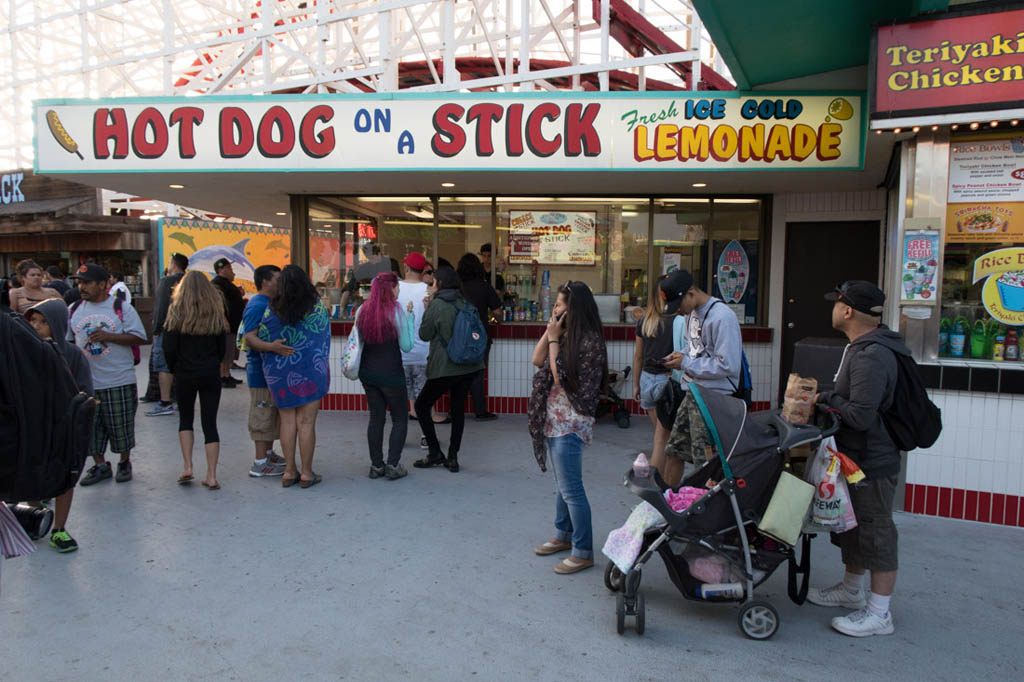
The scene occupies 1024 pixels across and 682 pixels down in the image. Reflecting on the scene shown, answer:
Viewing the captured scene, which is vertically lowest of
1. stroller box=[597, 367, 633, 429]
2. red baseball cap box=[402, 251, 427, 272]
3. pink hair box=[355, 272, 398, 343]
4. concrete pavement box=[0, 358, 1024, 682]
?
concrete pavement box=[0, 358, 1024, 682]

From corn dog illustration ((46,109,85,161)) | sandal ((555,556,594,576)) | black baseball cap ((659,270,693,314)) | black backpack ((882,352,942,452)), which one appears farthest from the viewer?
corn dog illustration ((46,109,85,161))

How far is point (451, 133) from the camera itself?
686 centimetres

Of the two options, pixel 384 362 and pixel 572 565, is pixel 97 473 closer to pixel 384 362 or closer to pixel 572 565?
pixel 384 362

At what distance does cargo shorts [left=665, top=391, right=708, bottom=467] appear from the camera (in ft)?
13.3

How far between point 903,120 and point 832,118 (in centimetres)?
162

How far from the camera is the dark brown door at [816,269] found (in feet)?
26.9

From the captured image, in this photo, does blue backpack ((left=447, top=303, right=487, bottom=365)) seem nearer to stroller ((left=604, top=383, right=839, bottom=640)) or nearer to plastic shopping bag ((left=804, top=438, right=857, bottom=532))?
stroller ((left=604, top=383, right=839, bottom=640))

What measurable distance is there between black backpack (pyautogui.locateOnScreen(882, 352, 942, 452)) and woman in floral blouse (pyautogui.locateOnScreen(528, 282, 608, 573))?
1.50 meters

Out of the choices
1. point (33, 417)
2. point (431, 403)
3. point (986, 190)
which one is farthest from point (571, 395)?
point (986, 190)

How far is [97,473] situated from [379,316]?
8.98 feet

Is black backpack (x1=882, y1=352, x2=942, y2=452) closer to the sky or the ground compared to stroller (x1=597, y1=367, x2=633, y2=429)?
closer to the sky

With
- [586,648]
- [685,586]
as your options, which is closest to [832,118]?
[685,586]

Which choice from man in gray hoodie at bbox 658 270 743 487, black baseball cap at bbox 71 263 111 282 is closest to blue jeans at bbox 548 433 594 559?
man in gray hoodie at bbox 658 270 743 487

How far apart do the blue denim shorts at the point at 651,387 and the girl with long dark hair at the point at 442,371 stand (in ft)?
5.14
